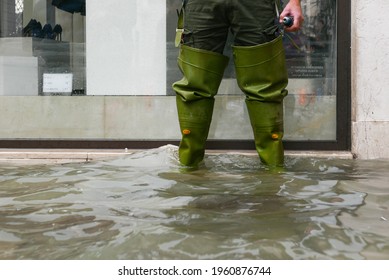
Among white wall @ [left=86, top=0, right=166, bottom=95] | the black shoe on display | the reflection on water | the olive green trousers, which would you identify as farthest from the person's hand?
the black shoe on display

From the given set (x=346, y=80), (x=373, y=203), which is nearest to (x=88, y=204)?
(x=373, y=203)

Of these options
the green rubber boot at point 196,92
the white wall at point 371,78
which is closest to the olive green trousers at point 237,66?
the green rubber boot at point 196,92

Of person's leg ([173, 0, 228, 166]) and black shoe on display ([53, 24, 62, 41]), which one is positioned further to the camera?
black shoe on display ([53, 24, 62, 41])

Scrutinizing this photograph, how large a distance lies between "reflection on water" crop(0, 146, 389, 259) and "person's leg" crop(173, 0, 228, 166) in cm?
30

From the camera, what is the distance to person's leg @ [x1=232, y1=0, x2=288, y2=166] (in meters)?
3.64

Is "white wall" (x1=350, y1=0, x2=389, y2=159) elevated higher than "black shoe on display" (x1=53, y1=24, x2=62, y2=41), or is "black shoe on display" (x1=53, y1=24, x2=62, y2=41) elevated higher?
"black shoe on display" (x1=53, y1=24, x2=62, y2=41)

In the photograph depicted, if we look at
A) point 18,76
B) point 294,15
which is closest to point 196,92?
point 294,15

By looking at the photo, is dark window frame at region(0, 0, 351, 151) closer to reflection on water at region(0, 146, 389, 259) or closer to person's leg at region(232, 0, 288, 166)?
reflection on water at region(0, 146, 389, 259)

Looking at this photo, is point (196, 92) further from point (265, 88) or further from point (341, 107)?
point (341, 107)

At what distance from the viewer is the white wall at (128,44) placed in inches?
196

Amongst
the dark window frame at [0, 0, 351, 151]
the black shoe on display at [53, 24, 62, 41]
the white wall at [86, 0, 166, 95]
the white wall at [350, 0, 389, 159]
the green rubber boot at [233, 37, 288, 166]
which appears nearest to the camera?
the green rubber boot at [233, 37, 288, 166]

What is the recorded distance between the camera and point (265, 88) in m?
3.66

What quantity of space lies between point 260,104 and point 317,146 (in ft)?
3.94

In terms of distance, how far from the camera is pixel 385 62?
4.52m
